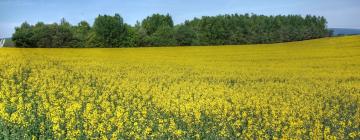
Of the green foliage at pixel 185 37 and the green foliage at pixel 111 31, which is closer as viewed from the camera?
the green foliage at pixel 111 31

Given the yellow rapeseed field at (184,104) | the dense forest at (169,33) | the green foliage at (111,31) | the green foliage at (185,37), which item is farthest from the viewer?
the green foliage at (185,37)

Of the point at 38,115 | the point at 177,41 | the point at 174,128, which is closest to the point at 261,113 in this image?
the point at 174,128

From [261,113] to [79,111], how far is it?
4.91m

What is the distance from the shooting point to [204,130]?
1243cm

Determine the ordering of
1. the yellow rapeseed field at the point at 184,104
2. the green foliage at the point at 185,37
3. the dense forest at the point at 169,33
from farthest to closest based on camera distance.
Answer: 1. the green foliage at the point at 185,37
2. the dense forest at the point at 169,33
3. the yellow rapeseed field at the point at 184,104

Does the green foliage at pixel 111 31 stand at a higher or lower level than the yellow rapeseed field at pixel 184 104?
higher

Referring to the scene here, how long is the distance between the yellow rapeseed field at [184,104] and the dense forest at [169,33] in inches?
925

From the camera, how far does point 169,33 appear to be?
68250 mm

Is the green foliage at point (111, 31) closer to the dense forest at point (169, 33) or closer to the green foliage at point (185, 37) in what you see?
the dense forest at point (169, 33)

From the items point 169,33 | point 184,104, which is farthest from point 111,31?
point 184,104

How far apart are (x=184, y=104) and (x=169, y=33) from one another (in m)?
53.5

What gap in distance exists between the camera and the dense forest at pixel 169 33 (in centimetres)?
5359

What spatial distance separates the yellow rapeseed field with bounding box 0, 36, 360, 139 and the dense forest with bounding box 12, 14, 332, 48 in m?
23.5

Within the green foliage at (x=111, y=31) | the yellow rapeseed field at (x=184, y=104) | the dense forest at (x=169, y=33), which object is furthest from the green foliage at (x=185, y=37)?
the yellow rapeseed field at (x=184, y=104)
